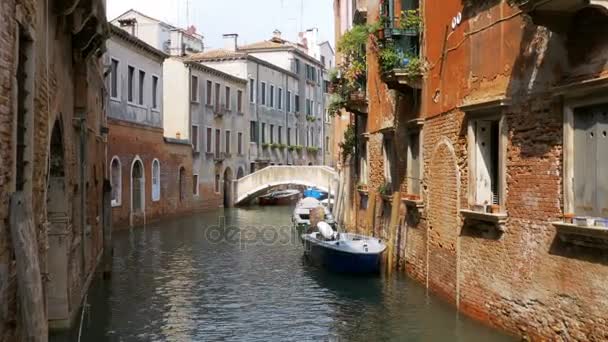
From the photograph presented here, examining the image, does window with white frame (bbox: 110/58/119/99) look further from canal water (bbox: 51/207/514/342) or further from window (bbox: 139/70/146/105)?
canal water (bbox: 51/207/514/342)

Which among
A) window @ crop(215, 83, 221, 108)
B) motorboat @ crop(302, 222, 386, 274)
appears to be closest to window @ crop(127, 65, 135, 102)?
window @ crop(215, 83, 221, 108)

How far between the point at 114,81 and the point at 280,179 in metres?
11.8

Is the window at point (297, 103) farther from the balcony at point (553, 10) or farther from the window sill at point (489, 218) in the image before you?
the balcony at point (553, 10)

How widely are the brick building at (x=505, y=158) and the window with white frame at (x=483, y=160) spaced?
0.01 meters

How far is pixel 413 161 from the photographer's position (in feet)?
36.0

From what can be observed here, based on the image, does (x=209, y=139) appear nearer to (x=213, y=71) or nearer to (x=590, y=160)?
(x=213, y=71)

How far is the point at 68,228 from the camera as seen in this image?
7832 mm

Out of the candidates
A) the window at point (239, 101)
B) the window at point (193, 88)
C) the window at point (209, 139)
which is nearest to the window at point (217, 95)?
the window at point (209, 139)

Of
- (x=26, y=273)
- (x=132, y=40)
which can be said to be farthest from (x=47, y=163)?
(x=132, y=40)

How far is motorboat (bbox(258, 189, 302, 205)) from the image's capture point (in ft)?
112

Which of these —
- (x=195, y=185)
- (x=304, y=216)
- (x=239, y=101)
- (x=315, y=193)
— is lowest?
(x=304, y=216)

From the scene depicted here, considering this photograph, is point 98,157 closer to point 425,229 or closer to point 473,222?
point 425,229

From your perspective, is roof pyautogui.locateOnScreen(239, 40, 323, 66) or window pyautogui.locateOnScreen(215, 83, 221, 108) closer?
window pyautogui.locateOnScreen(215, 83, 221, 108)

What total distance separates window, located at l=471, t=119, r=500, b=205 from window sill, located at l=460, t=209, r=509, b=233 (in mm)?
186
